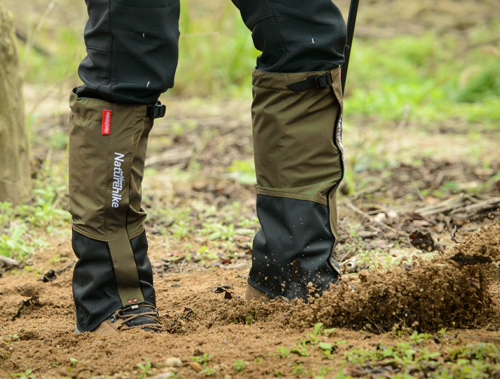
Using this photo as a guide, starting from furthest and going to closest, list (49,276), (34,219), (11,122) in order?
(11,122) < (34,219) < (49,276)

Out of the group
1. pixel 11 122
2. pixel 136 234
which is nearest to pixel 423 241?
pixel 136 234

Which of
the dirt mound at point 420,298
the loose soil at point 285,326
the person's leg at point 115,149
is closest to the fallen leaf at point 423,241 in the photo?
the loose soil at point 285,326

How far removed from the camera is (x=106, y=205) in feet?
5.82

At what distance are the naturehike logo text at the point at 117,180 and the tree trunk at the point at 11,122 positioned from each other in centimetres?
188

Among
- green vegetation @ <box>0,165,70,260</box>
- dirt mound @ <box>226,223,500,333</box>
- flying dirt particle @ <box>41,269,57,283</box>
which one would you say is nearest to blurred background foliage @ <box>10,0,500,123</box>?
green vegetation @ <box>0,165,70,260</box>

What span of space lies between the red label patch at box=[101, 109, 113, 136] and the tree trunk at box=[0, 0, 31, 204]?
1.89 m

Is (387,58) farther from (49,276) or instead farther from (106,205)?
(106,205)

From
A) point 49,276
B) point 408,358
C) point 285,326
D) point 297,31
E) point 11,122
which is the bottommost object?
point 49,276

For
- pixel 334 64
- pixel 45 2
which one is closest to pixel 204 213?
pixel 334 64

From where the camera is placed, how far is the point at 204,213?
141 inches

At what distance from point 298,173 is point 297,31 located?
486 mm

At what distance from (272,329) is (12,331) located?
39.0 inches

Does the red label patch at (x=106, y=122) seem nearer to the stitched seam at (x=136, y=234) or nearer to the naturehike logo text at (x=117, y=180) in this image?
the naturehike logo text at (x=117, y=180)

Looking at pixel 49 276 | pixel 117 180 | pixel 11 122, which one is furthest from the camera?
pixel 11 122
